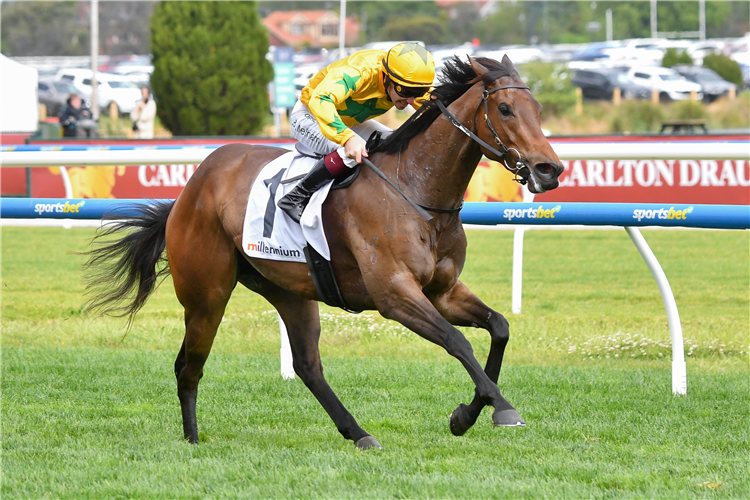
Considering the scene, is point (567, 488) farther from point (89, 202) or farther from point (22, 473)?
point (89, 202)

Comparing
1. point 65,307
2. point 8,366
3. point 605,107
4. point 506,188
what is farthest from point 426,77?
point 605,107

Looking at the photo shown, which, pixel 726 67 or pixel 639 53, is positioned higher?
pixel 639 53

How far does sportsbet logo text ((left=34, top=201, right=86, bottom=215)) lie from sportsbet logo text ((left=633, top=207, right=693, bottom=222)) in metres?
3.14

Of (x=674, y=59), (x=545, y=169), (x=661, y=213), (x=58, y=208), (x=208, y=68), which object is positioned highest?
(x=674, y=59)

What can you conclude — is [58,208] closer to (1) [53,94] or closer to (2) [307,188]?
(2) [307,188]

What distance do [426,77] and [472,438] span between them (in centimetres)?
163

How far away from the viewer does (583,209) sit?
4.91 meters

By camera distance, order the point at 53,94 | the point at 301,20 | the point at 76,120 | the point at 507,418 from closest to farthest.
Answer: the point at 507,418 < the point at 76,120 < the point at 53,94 < the point at 301,20

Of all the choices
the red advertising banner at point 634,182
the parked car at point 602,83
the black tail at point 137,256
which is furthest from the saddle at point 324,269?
the parked car at point 602,83

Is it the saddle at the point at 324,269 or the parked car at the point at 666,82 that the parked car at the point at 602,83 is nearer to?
the parked car at the point at 666,82

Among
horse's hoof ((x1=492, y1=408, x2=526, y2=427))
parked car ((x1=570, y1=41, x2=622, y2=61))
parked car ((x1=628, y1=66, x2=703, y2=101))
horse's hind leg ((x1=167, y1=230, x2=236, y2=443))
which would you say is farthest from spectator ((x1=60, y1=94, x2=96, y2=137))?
parked car ((x1=570, y1=41, x2=622, y2=61))

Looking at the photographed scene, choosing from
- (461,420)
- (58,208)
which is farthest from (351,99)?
(58,208)

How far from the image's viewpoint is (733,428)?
4.45 metres

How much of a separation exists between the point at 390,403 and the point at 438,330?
Result: 1.38 metres
